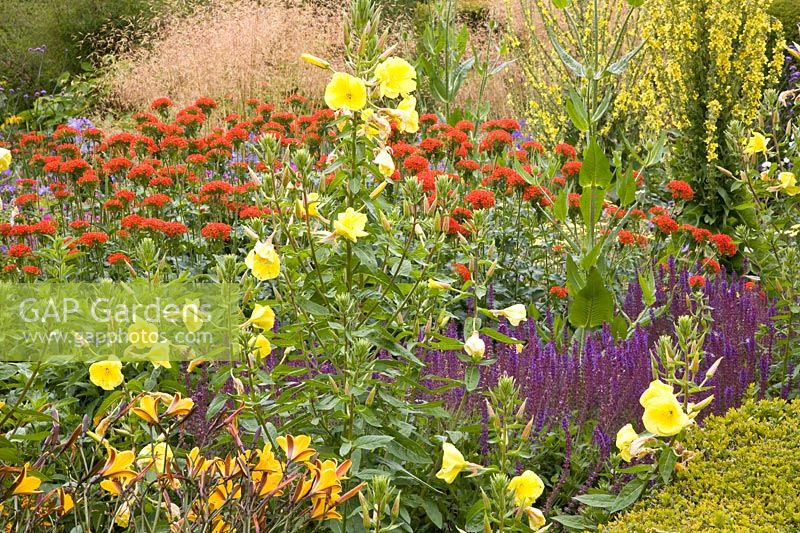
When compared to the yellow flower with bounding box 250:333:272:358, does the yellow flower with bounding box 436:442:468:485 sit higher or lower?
lower

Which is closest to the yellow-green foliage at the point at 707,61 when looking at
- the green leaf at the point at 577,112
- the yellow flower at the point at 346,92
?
the green leaf at the point at 577,112

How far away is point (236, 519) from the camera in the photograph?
5.54ft

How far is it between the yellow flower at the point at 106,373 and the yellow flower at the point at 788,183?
90.8 inches

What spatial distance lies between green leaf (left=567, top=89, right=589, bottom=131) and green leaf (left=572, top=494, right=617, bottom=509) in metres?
1.61

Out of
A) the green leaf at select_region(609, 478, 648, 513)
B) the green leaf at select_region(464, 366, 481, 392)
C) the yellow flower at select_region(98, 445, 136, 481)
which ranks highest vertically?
the yellow flower at select_region(98, 445, 136, 481)

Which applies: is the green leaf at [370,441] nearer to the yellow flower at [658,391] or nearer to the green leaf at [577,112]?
the yellow flower at [658,391]

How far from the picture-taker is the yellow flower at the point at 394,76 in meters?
2.10

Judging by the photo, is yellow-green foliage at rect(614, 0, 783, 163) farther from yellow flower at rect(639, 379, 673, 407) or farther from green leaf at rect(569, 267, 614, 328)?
yellow flower at rect(639, 379, 673, 407)

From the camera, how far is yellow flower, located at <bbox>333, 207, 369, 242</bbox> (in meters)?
2.00

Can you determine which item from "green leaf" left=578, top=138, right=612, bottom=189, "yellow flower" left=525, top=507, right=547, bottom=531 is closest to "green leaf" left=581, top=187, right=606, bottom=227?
"green leaf" left=578, top=138, right=612, bottom=189

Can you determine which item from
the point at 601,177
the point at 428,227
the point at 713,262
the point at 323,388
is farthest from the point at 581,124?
the point at 323,388

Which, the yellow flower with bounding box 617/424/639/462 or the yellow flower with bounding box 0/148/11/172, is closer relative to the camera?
the yellow flower with bounding box 617/424/639/462

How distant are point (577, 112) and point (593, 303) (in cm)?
72

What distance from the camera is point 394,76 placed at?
212cm
